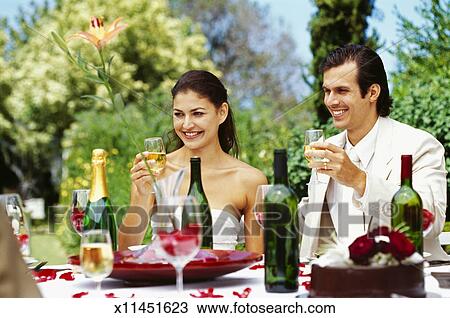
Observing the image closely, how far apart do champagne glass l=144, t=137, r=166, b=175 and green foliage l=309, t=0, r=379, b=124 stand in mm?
4396

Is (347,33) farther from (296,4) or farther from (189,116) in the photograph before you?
(296,4)

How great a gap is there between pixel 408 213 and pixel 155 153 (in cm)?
101

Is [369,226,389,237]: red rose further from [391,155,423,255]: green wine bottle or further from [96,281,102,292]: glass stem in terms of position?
[96,281,102,292]: glass stem

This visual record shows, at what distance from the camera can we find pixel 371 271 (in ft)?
6.44

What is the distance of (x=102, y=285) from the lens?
7.89 feet

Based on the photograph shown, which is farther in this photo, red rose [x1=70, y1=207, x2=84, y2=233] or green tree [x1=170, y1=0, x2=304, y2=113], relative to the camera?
green tree [x1=170, y1=0, x2=304, y2=113]

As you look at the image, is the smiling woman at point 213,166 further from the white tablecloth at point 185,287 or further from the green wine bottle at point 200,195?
the white tablecloth at point 185,287

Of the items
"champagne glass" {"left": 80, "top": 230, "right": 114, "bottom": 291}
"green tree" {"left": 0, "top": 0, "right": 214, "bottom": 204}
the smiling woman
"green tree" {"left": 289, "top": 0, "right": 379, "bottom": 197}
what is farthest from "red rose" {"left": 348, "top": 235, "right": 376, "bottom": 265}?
"green tree" {"left": 0, "top": 0, "right": 214, "bottom": 204}

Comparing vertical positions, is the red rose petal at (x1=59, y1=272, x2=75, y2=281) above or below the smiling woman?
below

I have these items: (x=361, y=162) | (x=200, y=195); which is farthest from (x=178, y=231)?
(x=361, y=162)

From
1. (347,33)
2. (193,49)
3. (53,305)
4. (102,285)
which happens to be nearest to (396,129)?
(102,285)

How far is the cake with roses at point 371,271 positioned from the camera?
6.45ft

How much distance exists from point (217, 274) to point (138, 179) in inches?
36.3

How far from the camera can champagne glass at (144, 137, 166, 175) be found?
2.99m
